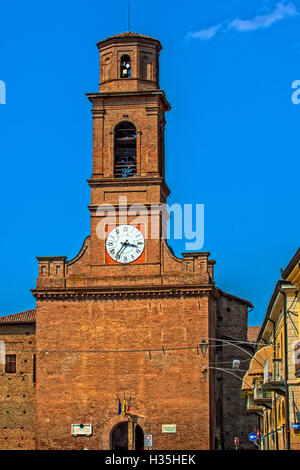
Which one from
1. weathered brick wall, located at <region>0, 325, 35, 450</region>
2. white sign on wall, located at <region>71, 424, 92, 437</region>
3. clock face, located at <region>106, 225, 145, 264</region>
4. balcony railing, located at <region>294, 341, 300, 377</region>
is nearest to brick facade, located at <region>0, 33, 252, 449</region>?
white sign on wall, located at <region>71, 424, 92, 437</region>

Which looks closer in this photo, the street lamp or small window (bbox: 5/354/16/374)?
the street lamp

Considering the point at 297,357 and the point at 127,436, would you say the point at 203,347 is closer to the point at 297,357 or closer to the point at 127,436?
the point at 127,436

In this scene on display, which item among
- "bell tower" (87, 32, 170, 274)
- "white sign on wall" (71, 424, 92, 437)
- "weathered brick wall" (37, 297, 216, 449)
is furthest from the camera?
"bell tower" (87, 32, 170, 274)

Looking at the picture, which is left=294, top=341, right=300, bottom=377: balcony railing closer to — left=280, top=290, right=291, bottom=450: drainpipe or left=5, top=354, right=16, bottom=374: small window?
left=280, top=290, right=291, bottom=450: drainpipe

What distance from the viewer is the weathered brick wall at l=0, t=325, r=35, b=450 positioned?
2254 inches

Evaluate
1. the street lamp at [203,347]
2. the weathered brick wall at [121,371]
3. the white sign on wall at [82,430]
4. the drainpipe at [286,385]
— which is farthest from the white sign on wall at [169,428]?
the drainpipe at [286,385]

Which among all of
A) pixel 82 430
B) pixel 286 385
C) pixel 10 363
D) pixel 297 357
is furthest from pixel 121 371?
pixel 297 357

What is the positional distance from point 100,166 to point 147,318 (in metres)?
8.93

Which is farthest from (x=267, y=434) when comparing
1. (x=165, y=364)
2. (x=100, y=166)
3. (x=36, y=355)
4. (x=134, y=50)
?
(x=134, y=50)

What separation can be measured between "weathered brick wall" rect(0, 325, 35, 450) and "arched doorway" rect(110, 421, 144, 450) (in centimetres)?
478

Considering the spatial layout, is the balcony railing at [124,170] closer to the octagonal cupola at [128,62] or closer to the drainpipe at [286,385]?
the octagonal cupola at [128,62]

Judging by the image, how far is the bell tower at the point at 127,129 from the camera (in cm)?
5484

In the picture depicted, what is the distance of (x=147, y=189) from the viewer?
54.8m

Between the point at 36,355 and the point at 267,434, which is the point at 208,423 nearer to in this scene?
the point at 267,434
